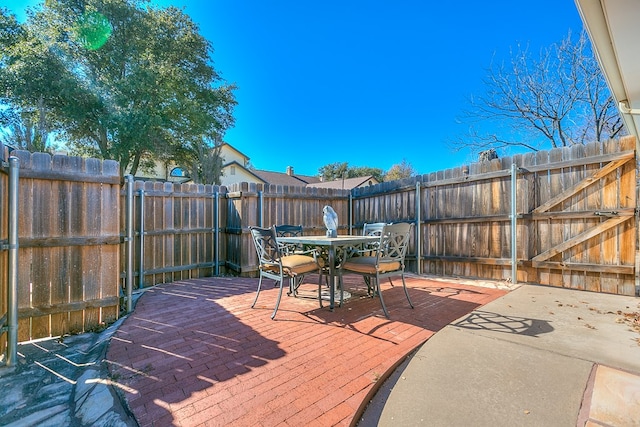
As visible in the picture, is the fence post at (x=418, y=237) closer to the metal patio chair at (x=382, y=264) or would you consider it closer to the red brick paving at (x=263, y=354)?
the red brick paving at (x=263, y=354)

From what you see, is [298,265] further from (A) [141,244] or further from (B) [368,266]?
(A) [141,244]

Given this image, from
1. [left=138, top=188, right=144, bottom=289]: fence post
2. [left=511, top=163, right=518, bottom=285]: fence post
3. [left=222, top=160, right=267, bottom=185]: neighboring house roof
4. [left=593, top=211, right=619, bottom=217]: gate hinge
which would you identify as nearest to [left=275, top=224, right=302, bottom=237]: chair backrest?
[left=138, top=188, right=144, bottom=289]: fence post

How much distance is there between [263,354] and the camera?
2283 mm

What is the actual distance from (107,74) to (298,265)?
590 inches

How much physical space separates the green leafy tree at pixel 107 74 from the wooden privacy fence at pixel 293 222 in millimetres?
10169

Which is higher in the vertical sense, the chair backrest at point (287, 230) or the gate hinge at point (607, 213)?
the gate hinge at point (607, 213)

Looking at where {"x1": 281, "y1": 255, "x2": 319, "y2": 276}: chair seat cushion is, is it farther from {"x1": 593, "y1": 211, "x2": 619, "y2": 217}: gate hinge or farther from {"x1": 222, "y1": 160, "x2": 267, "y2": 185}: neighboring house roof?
{"x1": 222, "y1": 160, "x2": 267, "y2": 185}: neighboring house roof

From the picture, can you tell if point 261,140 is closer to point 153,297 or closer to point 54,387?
point 153,297

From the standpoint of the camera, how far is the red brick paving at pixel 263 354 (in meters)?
1.61

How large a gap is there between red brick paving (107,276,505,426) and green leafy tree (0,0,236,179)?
40.8 ft

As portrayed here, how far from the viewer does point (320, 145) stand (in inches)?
844

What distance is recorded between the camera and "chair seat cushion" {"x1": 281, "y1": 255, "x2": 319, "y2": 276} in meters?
3.30

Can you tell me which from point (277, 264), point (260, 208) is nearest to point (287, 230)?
point (260, 208)

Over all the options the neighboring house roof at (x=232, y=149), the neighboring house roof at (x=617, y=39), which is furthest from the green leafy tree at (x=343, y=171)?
the neighboring house roof at (x=617, y=39)
